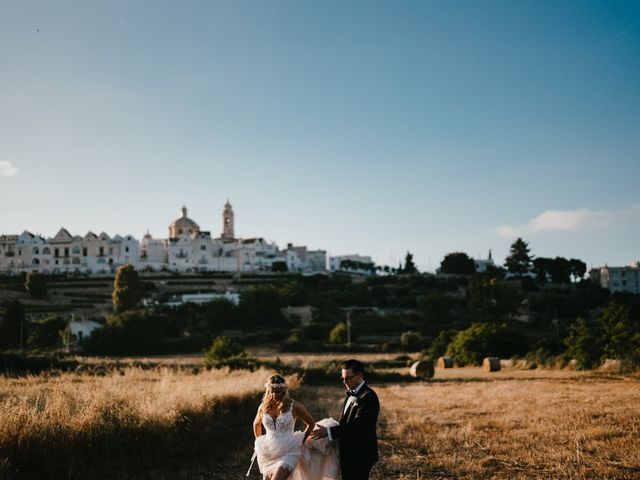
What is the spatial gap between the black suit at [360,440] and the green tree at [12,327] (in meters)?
54.6

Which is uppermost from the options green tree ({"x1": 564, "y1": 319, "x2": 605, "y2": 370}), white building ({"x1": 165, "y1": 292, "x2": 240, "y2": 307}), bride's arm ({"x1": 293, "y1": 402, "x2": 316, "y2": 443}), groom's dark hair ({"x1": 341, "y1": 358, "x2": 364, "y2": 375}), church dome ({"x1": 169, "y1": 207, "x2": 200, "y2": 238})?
church dome ({"x1": 169, "y1": 207, "x2": 200, "y2": 238})

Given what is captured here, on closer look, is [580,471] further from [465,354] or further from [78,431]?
[465,354]

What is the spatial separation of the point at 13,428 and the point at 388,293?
8018 cm

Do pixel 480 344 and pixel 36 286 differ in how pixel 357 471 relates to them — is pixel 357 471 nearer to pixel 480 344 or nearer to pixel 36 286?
pixel 480 344

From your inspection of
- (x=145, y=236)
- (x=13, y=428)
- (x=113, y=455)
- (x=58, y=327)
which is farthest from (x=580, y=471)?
(x=145, y=236)

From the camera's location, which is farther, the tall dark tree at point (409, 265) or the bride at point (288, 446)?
the tall dark tree at point (409, 265)

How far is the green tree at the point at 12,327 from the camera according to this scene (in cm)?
5190

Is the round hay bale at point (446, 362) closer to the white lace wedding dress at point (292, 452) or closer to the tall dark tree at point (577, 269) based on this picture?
the white lace wedding dress at point (292, 452)

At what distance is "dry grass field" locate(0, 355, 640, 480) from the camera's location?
26.9ft

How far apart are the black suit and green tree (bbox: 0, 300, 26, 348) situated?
179 feet

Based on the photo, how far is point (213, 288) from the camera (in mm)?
91125

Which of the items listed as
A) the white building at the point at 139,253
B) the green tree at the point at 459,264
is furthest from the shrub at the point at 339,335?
the white building at the point at 139,253

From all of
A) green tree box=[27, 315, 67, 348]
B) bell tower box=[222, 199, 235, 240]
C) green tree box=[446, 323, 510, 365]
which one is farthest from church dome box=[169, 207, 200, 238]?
green tree box=[446, 323, 510, 365]

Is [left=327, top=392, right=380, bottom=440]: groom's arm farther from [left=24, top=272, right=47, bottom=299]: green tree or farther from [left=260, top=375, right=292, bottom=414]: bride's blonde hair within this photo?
[left=24, top=272, right=47, bottom=299]: green tree
